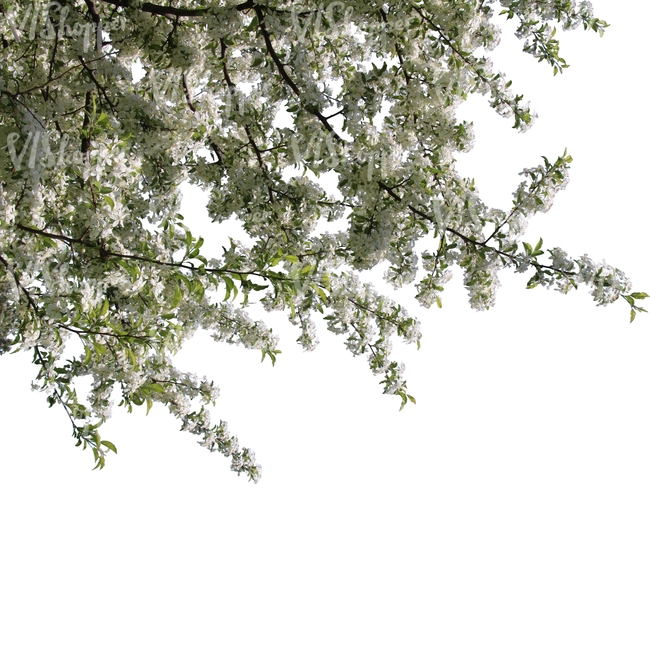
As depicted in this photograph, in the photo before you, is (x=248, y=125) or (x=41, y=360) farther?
(x=248, y=125)

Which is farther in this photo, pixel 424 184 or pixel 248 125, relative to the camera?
pixel 248 125

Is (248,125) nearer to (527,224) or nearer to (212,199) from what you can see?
(212,199)

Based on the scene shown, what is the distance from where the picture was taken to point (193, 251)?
3.64 meters

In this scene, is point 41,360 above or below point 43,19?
below

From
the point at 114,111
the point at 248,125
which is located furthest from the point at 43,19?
the point at 248,125

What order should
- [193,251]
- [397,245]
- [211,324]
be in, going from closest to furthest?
[193,251]
[397,245]
[211,324]

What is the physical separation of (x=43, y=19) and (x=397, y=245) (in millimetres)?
2854

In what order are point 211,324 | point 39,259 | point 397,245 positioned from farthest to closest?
point 211,324, point 397,245, point 39,259

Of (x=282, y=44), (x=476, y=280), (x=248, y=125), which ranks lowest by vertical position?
(x=476, y=280)

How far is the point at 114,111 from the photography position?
4.55 meters

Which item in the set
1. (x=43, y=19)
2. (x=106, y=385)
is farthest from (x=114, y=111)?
(x=106, y=385)

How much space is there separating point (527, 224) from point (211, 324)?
254 cm

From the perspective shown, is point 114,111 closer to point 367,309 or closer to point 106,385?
point 106,385

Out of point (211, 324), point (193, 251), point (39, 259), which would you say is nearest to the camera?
point (193, 251)
